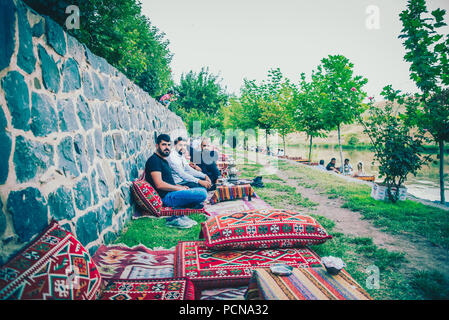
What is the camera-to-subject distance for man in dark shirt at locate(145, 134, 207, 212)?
4695 millimetres

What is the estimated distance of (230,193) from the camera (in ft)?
18.5

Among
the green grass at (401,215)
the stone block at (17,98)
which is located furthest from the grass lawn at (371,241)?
the stone block at (17,98)

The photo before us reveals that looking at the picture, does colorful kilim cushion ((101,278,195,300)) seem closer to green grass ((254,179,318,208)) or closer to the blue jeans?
the blue jeans

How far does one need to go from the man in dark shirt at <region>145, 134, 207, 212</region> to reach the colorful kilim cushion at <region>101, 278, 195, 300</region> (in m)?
2.61

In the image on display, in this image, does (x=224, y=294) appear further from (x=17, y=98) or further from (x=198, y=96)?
(x=198, y=96)

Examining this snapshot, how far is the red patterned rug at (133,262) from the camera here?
240cm

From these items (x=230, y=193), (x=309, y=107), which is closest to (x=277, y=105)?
(x=309, y=107)

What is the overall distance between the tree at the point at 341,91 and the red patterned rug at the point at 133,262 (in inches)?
363

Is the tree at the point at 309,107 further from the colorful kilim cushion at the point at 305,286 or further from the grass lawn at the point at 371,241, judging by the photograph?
the colorful kilim cushion at the point at 305,286

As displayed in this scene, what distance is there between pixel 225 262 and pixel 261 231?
576 millimetres

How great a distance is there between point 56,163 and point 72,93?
932 millimetres

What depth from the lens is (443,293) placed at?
2402 mm
